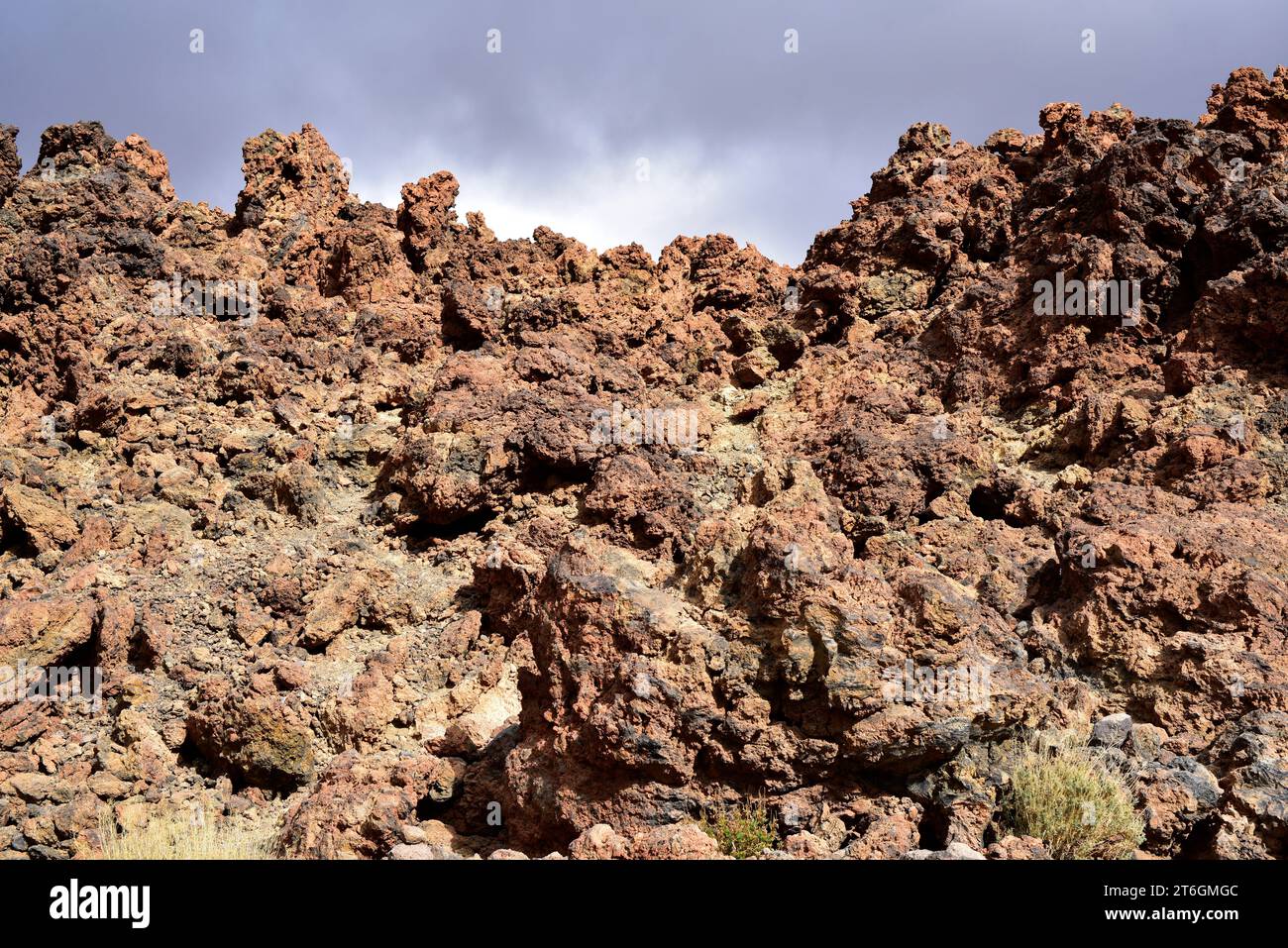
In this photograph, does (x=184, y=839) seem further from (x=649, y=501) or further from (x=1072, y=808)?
(x=1072, y=808)

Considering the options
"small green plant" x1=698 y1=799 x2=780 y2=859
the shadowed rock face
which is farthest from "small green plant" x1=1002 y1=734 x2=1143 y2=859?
"small green plant" x1=698 y1=799 x2=780 y2=859

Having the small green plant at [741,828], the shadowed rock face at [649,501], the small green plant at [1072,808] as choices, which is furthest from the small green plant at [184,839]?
the small green plant at [1072,808]

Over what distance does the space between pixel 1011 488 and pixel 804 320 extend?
6719 millimetres

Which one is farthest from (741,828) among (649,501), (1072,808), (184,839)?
(649,501)

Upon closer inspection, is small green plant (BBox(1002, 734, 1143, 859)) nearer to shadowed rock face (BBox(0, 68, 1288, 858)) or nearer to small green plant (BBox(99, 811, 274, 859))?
shadowed rock face (BBox(0, 68, 1288, 858))

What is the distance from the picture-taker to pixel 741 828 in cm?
580

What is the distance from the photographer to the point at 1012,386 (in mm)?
13711

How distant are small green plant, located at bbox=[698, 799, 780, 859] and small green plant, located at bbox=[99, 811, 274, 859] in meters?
3.65

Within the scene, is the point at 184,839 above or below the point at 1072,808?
below

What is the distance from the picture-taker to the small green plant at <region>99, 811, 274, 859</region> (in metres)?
7.04

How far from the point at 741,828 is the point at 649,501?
18.3ft

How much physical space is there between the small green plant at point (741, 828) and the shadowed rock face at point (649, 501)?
0.54 feet

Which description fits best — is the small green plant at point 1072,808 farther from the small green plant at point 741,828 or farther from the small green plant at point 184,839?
the small green plant at point 184,839

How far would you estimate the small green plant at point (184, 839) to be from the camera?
23.1ft
